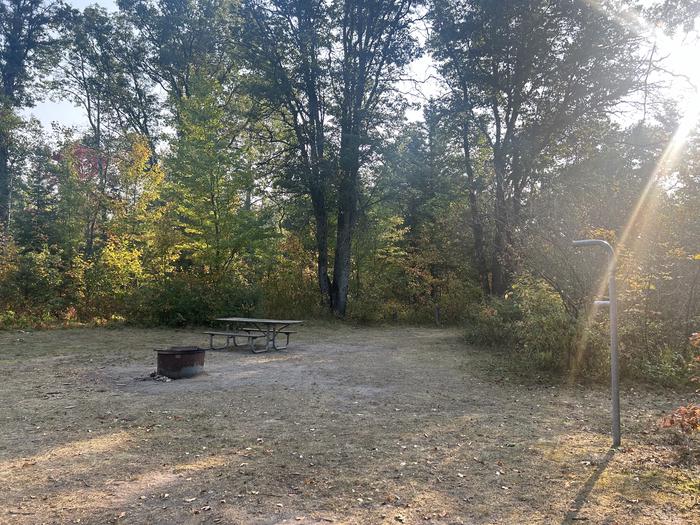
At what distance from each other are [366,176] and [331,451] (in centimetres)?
1525

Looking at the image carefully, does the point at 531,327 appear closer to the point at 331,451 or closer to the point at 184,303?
the point at 331,451

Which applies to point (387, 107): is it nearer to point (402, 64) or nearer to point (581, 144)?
point (402, 64)

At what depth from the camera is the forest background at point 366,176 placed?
798cm

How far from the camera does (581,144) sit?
14.9 meters

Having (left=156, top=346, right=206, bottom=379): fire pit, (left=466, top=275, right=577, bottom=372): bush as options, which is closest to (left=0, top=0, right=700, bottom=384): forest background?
(left=466, top=275, right=577, bottom=372): bush

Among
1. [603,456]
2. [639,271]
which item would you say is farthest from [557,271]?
[603,456]

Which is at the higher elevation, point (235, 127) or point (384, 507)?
point (235, 127)

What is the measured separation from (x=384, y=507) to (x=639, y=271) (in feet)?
19.9

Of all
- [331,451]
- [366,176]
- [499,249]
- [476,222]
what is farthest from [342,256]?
[331,451]

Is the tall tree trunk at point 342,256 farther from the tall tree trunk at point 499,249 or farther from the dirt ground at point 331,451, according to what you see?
the dirt ground at point 331,451

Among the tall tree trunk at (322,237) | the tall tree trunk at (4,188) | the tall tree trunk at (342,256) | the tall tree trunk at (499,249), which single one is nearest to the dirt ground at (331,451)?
the tall tree trunk at (499,249)

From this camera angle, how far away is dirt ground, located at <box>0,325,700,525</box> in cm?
304

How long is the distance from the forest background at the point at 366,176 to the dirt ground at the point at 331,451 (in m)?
2.51

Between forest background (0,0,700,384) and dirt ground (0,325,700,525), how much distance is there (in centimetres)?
251
